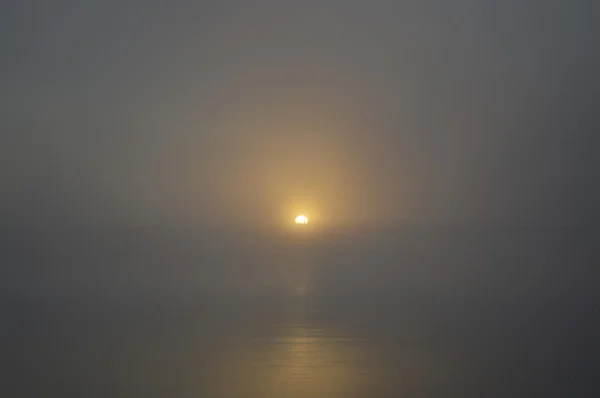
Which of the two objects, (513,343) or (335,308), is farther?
(335,308)

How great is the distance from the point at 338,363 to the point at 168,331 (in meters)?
0.98

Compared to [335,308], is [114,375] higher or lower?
lower

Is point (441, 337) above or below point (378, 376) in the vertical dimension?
above

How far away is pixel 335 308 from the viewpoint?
3900mm

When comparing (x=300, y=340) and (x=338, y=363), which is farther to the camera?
(x=300, y=340)

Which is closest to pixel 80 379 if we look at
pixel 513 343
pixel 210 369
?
pixel 210 369

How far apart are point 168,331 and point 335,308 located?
973mm

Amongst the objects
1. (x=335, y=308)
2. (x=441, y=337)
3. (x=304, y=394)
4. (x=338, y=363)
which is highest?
(x=335, y=308)

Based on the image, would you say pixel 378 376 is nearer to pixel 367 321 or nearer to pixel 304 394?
pixel 304 394

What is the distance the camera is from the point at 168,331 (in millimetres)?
3461

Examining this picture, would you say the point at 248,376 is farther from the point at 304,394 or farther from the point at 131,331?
the point at 131,331

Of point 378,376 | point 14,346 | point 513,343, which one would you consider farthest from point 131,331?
point 513,343

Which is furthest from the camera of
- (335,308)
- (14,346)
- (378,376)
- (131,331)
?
(335,308)

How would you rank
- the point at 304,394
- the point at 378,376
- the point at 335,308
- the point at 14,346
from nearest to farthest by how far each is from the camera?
the point at 304,394
the point at 378,376
the point at 14,346
the point at 335,308
